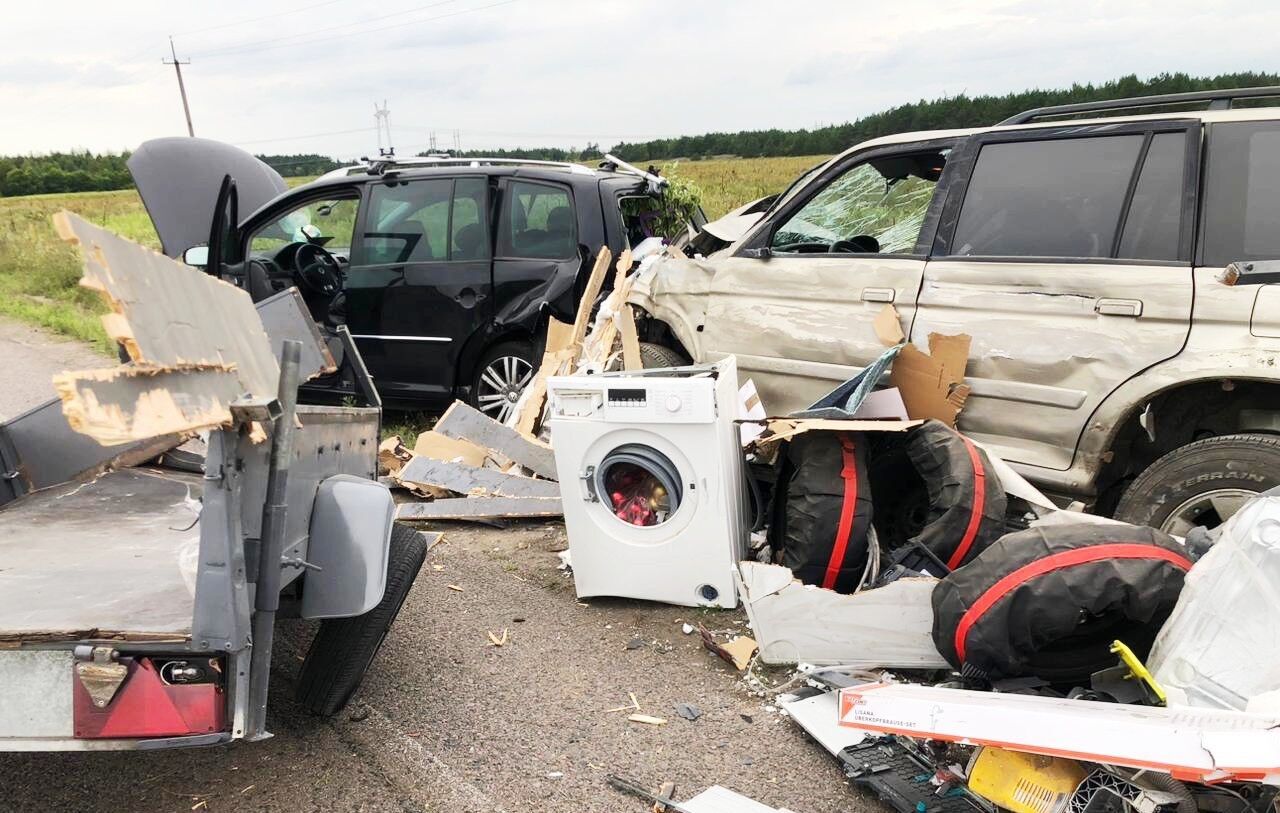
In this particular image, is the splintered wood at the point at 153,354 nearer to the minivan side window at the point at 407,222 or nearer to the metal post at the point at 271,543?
the metal post at the point at 271,543

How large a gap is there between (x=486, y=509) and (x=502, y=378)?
4.84ft

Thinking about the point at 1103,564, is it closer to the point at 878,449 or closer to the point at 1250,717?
the point at 1250,717

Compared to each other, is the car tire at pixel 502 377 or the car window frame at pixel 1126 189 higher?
the car window frame at pixel 1126 189

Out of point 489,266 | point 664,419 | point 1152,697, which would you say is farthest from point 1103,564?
point 489,266

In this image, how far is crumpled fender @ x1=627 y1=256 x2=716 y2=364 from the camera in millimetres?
5270

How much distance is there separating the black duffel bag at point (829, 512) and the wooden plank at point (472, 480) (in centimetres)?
190

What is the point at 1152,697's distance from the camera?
2.74 metres

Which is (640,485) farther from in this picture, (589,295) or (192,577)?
(589,295)

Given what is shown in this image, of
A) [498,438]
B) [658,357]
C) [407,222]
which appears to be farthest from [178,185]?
[658,357]

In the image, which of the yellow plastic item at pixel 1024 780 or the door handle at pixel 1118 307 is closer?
the yellow plastic item at pixel 1024 780

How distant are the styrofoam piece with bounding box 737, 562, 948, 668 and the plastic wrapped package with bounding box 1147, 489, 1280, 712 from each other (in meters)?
0.78

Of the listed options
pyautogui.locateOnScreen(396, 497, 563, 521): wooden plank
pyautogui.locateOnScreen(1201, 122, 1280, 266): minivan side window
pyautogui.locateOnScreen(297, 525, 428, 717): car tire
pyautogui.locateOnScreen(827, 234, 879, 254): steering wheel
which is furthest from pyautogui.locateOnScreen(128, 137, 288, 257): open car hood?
pyautogui.locateOnScreen(1201, 122, 1280, 266): minivan side window

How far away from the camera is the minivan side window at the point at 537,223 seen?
20.6 feet

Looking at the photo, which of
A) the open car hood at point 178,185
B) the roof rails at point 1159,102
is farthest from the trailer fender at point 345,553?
the open car hood at point 178,185
